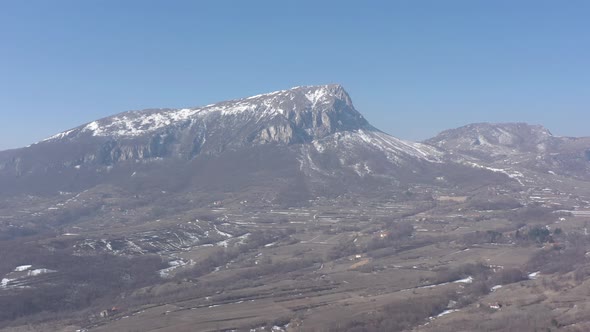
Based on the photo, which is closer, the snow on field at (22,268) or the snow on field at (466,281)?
the snow on field at (466,281)

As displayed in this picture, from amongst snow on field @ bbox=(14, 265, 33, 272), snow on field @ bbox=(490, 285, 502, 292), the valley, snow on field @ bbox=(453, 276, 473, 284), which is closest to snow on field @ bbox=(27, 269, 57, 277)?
the valley

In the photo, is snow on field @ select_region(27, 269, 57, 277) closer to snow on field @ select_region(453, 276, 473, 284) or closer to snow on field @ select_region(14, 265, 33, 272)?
snow on field @ select_region(14, 265, 33, 272)

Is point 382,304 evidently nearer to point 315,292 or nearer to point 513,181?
point 315,292

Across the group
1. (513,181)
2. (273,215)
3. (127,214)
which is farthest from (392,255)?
(513,181)

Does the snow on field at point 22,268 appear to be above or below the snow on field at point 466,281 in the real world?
above

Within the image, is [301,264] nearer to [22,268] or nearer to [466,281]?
[466,281]

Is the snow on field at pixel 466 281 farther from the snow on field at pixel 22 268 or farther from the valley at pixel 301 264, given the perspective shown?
the snow on field at pixel 22 268

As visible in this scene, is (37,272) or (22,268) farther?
(22,268)

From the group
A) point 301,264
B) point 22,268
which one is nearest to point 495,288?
point 301,264

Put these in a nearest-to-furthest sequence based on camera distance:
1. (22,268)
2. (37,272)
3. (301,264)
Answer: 1. (37,272)
2. (22,268)
3. (301,264)

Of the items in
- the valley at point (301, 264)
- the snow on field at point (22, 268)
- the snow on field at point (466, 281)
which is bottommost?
the snow on field at point (466, 281)

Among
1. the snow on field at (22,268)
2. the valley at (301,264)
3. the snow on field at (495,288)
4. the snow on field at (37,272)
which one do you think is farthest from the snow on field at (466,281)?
the snow on field at (22,268)
